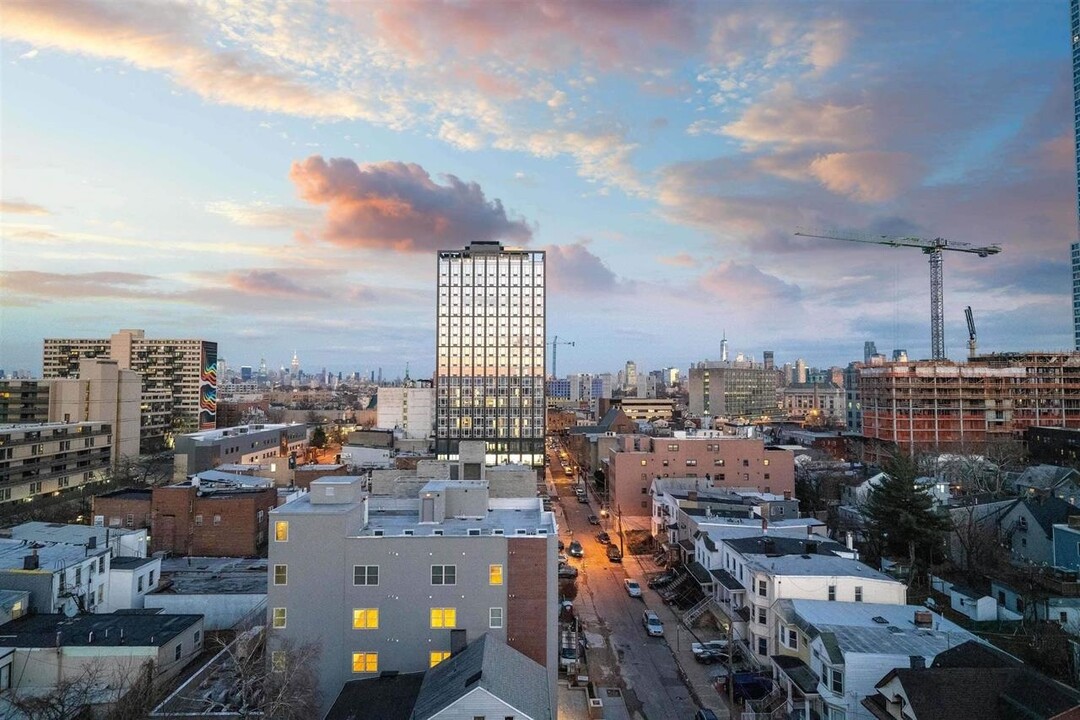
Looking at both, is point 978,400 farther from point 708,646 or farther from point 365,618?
point 365,618

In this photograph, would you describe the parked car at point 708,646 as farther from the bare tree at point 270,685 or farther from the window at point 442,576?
the bare tree at point 270,685

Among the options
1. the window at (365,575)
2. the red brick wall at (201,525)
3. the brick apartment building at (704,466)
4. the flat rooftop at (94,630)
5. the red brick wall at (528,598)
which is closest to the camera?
the red brick wall at (528,598)

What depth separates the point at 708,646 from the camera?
3139 centimetres

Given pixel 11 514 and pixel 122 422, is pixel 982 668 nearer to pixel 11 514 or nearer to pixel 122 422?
pixel 11 514

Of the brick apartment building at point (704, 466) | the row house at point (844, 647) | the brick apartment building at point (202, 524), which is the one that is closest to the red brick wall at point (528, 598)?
the row house at point (844, 647)

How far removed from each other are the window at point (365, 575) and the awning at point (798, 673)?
1618cm

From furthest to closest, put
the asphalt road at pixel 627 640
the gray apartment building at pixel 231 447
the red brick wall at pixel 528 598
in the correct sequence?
the gray apartment building at pixel 231 447, the asphalt road at pixel 627 640, the red brick wall at pixel 528 598

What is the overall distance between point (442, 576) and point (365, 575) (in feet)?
9.41

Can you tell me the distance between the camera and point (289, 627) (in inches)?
918

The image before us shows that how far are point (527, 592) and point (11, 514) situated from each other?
56.0 meters

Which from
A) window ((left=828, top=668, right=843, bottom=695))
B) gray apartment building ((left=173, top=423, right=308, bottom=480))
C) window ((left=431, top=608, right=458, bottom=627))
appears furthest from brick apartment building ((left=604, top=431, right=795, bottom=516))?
window ((left=431, top=608, right=458, bottom=627))

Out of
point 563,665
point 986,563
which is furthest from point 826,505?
point 563,665

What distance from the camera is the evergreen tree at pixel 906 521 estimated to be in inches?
1572

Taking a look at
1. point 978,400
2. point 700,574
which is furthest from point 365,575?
point 978,400
